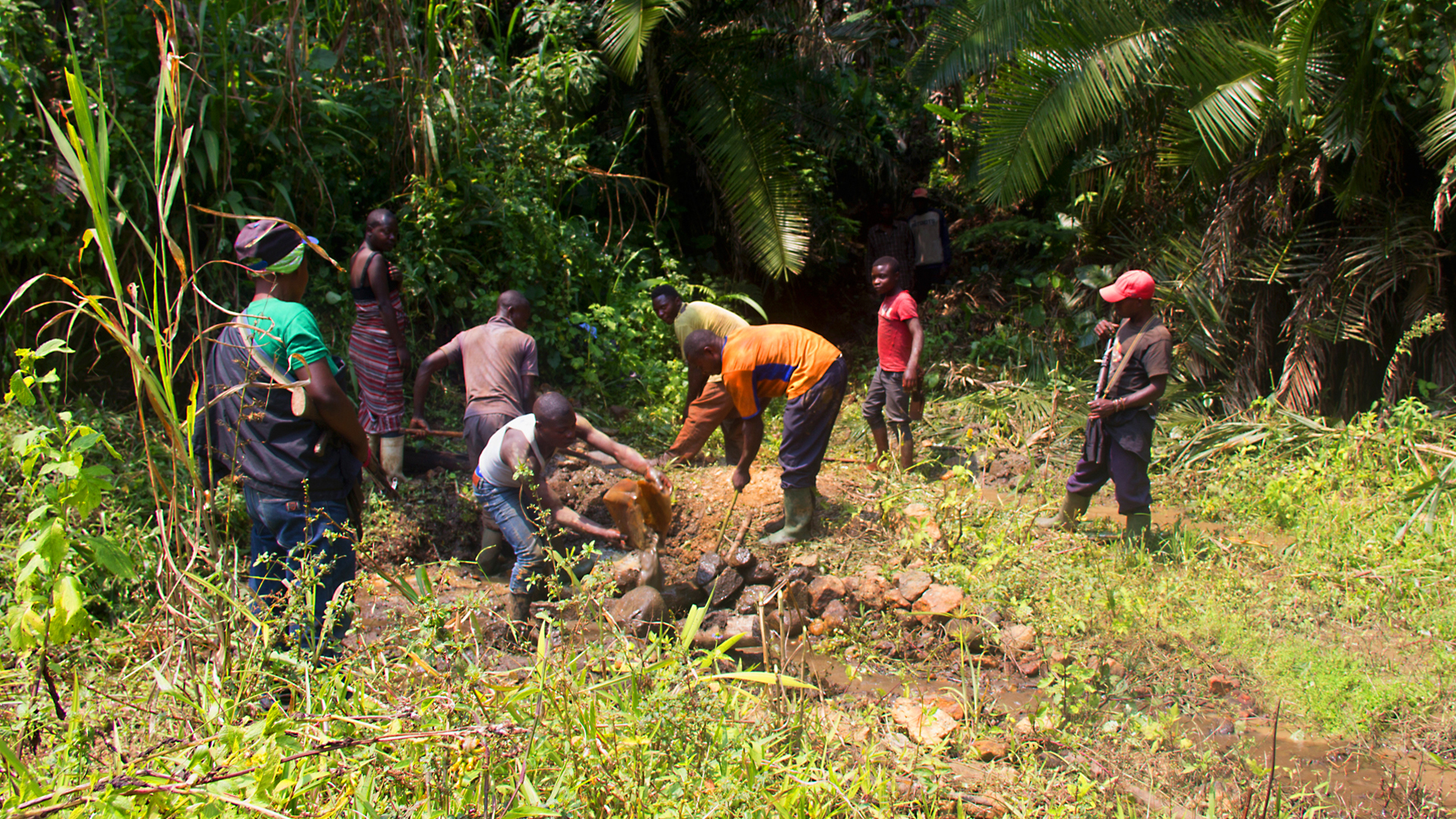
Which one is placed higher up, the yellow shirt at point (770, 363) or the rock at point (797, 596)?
the yellow shirt at point (770, 363)

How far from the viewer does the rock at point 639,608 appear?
4.16m

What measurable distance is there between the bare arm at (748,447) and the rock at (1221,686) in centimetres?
255

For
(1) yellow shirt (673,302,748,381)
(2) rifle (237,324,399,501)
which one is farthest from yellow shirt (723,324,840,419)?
(2) rifle (237,324,399,501)

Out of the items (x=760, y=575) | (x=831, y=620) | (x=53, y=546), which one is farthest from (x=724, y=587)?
(x=53, y=546)

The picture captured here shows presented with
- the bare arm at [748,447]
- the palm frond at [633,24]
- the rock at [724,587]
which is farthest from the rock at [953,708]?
the palm frond at [633,24]

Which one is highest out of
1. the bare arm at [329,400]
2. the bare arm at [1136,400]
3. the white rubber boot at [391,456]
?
the bare arm at [329,400]

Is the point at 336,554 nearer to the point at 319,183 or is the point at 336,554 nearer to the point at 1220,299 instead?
the point at 319,183

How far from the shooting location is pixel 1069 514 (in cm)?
523

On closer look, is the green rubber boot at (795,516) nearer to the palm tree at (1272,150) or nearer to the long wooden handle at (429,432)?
the long wooden handle at (429,432)

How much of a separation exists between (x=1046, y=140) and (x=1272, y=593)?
382 cm

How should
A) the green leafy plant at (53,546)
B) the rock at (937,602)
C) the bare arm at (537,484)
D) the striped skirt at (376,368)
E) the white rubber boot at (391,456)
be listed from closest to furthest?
1. the green leafy plant at (53,546)
2. the bare arm at (537,484)
3. the rock at (937,602)
4. the striped skirt at (376,368)
5. the white rubber boot at (391,456)

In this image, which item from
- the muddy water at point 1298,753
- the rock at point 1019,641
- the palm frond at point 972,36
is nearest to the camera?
the muddy water at point 1298,753

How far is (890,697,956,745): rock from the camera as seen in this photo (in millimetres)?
2932

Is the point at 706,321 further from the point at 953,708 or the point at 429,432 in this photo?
the point at 953,708
